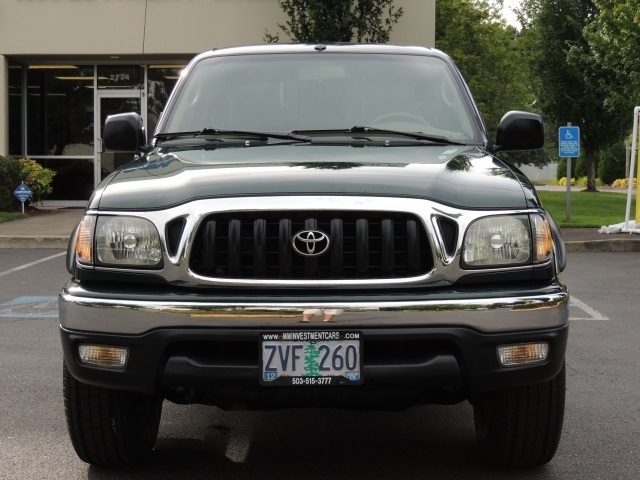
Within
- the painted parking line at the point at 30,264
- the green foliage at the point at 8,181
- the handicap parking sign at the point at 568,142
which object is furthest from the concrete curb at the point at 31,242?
the handicap parking sign at the point at 568,142

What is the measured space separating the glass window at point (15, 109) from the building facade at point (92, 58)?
2 centimetres

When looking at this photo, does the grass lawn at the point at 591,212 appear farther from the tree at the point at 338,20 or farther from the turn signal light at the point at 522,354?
the turn signal light at the point at 522,354

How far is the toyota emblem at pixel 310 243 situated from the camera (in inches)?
141

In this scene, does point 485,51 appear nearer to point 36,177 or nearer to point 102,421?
point 36,177

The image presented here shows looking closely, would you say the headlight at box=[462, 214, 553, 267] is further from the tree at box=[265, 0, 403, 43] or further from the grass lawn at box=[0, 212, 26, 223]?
the tree at box=[265, 0, 403, 43]

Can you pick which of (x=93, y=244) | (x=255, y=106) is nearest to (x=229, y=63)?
(x=255, y=106)

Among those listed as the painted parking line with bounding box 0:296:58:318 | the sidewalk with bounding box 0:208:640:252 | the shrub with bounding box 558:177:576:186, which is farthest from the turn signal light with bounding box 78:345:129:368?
the shrub with bounding box 558:177:576:186

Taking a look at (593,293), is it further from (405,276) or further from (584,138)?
(584,138)

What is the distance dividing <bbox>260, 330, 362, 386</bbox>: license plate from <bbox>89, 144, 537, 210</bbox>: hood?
0.52m

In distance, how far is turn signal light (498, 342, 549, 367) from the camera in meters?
3.56

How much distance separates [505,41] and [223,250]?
37.6 meters

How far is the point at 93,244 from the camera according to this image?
374 cm

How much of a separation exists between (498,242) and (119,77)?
1807 cm

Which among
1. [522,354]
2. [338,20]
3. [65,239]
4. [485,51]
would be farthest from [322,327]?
[485,51]
